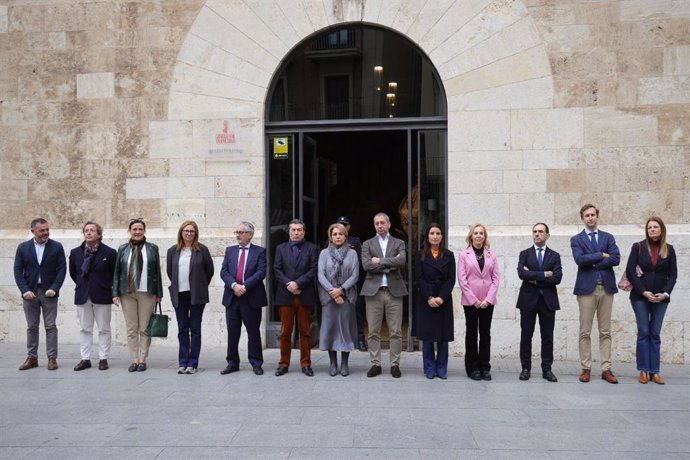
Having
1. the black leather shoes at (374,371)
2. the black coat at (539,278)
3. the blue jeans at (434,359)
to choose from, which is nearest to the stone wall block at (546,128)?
the black coat at (539,278)

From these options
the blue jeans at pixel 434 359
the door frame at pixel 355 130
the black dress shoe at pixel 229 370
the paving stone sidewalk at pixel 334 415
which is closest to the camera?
the paving stone sidewalk at pixel 334 415

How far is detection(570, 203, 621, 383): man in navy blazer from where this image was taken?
7.79m

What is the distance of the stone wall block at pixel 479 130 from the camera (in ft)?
31.0

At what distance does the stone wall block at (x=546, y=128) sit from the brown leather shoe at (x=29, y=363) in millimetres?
6942

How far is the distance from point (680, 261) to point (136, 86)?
26.7 ft

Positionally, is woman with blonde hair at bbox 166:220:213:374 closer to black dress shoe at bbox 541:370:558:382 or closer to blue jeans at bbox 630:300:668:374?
black dress shoe at bbox 541:370:558:382

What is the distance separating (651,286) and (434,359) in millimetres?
2639

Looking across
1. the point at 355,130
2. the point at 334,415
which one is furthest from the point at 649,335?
the point at 355,130

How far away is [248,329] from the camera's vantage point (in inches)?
326

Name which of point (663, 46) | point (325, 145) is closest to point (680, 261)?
point (663, 46)

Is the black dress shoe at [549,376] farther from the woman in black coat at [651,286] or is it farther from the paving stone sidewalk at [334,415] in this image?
the woman in black coat at [651,286]

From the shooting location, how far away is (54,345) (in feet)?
27.9

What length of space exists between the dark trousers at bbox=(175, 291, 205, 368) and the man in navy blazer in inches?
180

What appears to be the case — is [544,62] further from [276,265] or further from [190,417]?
[190,417]
